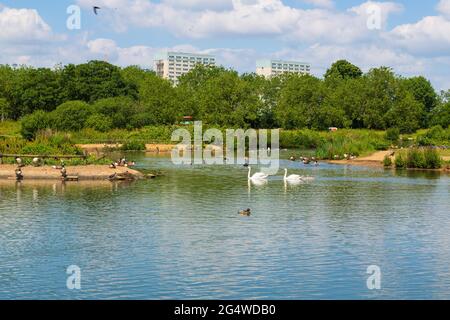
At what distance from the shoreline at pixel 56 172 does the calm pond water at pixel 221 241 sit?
3302mm

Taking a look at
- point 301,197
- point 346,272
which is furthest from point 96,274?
point 301,197

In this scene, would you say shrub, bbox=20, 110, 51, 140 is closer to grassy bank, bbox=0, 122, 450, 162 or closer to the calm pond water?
grassy bank, bbox=0, 122, 450, 162

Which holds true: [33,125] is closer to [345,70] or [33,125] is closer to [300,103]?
[300,103]

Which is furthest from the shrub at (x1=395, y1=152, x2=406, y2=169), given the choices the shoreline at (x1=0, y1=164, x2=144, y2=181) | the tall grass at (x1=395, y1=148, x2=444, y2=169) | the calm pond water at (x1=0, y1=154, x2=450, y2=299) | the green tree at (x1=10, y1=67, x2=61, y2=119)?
the green tree at (x1=10, y1=67, x2=61, y2=119)

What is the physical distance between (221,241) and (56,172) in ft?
91.7

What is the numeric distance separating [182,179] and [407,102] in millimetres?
79547

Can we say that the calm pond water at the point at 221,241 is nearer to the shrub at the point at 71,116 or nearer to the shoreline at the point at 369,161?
the shoreline at the point at 369,161

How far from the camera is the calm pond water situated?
23.3m

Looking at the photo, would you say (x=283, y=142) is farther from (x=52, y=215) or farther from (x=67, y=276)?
(x=67, y=276)

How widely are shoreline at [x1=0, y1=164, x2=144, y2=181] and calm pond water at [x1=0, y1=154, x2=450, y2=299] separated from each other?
10.8 ft

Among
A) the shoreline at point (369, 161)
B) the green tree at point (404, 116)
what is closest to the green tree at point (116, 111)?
the green tree at point (404, 116)

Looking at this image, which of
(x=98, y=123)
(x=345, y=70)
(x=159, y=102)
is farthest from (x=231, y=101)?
(x=345, y=70)

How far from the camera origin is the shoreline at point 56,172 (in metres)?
55.0

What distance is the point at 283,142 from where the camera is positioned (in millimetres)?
110750
